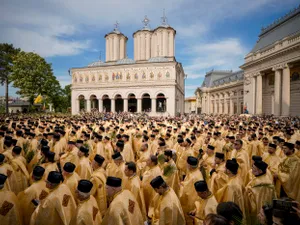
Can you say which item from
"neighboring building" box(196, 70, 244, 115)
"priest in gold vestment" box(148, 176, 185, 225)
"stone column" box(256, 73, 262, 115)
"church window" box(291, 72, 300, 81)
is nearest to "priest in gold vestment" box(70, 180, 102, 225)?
"priest in gold vestment" box(148, 176, 185, 225)

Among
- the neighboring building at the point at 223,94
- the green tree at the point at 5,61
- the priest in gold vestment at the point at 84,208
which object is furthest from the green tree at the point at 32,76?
the neighboring building at the point at 223,94

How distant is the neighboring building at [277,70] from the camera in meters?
26.4

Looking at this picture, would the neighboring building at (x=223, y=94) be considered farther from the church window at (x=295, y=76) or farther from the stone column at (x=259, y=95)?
the church window at (x=295, y=76)

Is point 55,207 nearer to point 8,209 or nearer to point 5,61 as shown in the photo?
point 8,209

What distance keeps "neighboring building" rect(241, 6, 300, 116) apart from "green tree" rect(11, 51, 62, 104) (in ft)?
120

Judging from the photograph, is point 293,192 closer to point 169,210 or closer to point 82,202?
point 169,210

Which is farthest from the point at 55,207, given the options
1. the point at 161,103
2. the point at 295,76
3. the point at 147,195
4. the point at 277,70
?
the point at 161,103

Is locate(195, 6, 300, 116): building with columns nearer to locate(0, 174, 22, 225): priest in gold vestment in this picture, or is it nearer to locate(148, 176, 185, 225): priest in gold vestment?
locate(148, 176, 185, 225): priest in gold vestment

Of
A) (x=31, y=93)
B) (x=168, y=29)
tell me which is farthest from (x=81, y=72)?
(x=168, y=29)

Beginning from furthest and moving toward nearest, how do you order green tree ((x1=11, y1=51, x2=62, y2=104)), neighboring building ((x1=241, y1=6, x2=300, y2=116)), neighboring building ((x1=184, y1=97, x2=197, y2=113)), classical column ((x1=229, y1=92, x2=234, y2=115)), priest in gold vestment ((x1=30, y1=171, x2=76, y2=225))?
neighboring building ((x1=184, y1=97, x2=197, y2=113))
classical column ((x1=229, y1=92, x2=234, y2=115))
green tree ((x1=11, y1=51, x2=62, y2=104))
neighboring building ((x1=241, y1=6, x2=300, y2=116))
priest in gold vestment ((x1=30, y1=171, x2=76, y2=225))

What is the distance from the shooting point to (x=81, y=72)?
4581 centimetres

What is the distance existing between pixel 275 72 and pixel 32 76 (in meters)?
39.2

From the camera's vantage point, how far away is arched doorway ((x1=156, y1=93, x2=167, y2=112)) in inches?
1615

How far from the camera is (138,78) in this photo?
41500 mm
